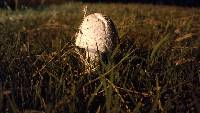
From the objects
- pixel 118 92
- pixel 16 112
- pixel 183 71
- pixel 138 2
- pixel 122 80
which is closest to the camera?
pixel 16 112

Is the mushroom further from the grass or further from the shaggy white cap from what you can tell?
the grass

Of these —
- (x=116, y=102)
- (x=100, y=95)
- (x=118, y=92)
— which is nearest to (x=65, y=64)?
(x=100, y=95)

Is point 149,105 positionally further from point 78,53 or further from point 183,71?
point 78,53

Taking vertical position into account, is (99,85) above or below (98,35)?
below

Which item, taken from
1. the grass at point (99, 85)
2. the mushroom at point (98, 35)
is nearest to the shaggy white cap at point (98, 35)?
the mushroom at point (98, 35)

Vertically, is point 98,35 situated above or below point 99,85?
above

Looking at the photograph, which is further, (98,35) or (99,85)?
(98,35)

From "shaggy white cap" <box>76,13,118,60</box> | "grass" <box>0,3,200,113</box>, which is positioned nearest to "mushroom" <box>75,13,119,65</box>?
"shaggy white cap" <box>76,13,118,60</box>

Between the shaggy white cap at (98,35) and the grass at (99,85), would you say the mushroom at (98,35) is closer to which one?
the shaggy white cap at (98,35)

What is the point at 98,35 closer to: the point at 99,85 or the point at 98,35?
the point at 98,35

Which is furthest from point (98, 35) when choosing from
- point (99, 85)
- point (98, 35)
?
point (99, 85)
